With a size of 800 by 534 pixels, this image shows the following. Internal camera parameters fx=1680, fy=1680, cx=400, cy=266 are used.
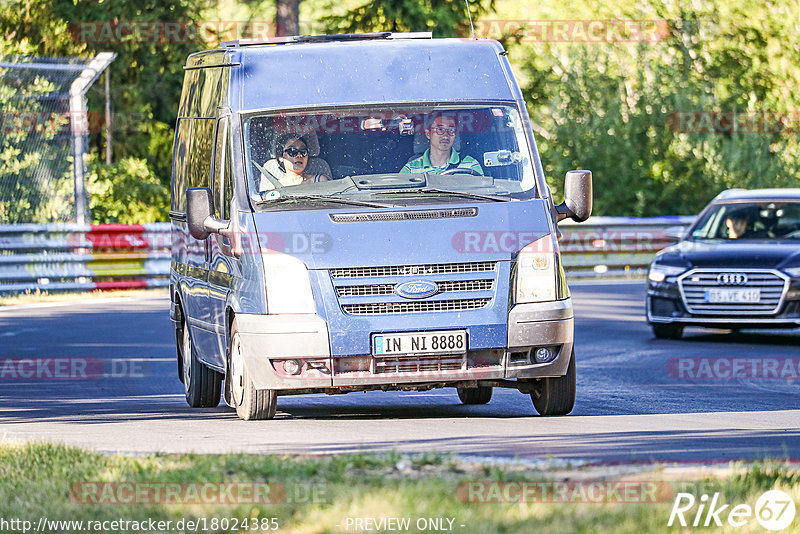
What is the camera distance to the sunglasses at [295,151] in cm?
1082

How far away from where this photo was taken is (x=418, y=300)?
10.2 metres

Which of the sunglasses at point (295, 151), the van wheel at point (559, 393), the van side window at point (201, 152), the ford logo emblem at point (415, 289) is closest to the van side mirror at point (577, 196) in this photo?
the van wheel at point (559, 393)

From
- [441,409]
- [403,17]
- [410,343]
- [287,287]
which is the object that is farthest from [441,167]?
[403,17]

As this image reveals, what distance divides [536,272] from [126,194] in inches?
912

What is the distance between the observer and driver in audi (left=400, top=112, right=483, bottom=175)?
10.8 metres

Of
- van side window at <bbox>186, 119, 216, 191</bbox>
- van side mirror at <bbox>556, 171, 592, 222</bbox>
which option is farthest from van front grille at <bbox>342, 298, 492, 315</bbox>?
van side window at <bbox>186, 119, 216, 191</bbox>

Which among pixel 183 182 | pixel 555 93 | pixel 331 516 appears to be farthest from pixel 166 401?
pixel 555 93

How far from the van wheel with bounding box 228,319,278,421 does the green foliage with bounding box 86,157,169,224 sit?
832 inches

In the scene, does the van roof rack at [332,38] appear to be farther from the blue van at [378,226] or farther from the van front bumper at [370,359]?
the van front bumper at [370,359]

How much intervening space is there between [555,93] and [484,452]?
3140 cm

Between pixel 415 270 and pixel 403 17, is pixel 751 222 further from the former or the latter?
pixel 403 17

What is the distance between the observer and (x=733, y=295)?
17.2 metres

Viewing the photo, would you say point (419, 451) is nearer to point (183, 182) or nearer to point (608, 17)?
point (183, 182)

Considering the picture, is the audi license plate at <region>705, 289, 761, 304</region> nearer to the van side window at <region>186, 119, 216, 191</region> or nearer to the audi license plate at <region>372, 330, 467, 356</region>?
the van side window at <region>186, 119, 216, 191</region>
